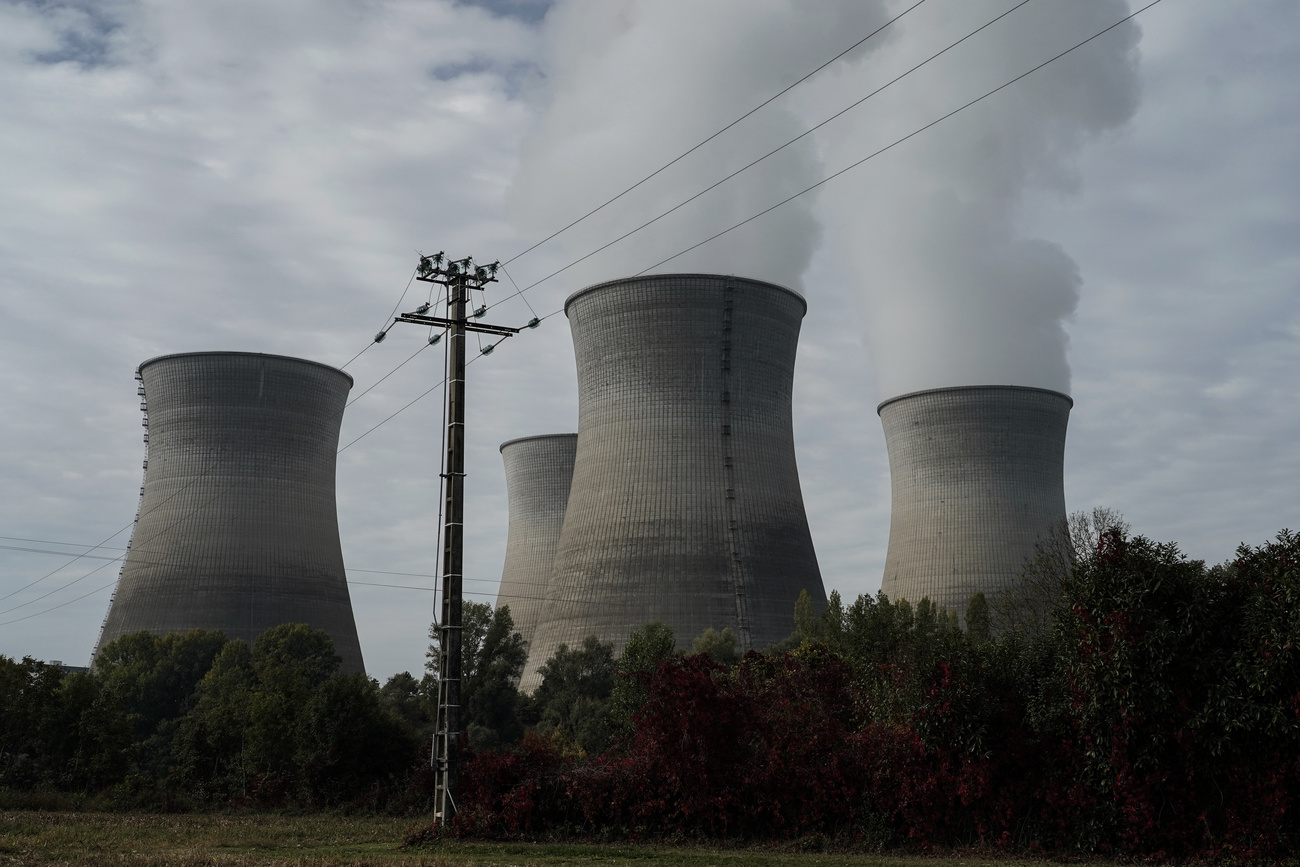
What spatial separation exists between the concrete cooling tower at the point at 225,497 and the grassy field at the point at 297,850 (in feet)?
48.8

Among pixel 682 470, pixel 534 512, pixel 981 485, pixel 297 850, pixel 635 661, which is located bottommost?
pixel 297 850

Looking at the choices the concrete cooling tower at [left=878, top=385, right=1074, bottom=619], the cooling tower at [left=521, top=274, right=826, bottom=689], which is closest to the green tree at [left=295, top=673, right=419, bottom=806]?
the cooling tower at [left=521, top=274, right=826, bottom=689]

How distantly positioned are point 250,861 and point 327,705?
23.8ft

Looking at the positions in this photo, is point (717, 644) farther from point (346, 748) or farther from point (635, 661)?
point (346, 748)

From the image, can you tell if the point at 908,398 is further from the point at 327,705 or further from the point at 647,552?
the point at 327,705

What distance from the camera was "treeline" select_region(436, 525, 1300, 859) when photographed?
841 centimetres

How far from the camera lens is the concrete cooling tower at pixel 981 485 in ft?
86.1

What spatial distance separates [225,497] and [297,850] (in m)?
18.5

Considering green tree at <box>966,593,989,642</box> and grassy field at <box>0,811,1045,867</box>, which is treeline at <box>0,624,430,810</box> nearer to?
grassy field at <box>0,811,1045,867</box>

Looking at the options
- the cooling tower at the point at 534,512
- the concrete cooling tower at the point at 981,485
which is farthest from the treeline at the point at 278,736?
the cooling tower at the point at 534,512

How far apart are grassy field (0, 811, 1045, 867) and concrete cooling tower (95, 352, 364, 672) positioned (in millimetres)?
14877

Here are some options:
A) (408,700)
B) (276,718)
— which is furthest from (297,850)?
(408,700)

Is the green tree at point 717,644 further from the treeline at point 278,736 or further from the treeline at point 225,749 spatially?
the treeline at point 225,749

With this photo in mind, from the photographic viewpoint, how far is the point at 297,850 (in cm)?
938
